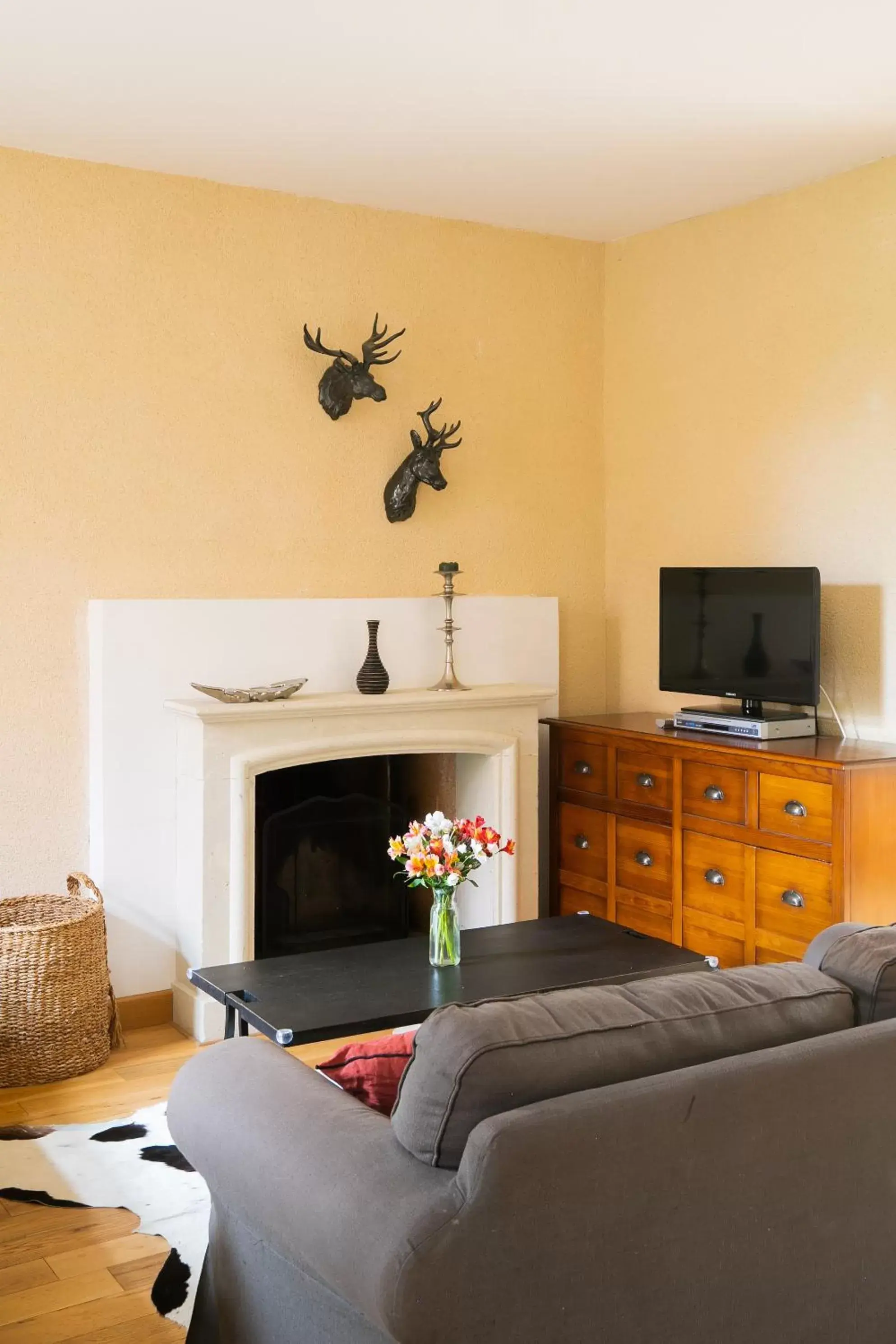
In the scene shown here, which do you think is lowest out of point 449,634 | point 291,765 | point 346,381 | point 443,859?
point 443,859

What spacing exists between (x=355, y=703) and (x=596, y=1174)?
2.75 m

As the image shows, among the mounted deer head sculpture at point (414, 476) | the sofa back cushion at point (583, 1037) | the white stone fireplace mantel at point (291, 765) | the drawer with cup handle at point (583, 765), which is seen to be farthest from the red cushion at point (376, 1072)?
the mounted deer head sculpture at point (414, 476)

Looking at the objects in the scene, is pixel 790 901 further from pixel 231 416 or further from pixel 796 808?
pixel 231 416

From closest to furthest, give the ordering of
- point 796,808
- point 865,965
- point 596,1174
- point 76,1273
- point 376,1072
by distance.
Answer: point 596,1174, point 865,965, point 376,1072, point 76,1273, point 796,808

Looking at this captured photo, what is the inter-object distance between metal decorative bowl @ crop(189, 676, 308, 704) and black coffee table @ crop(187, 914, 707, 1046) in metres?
1.05

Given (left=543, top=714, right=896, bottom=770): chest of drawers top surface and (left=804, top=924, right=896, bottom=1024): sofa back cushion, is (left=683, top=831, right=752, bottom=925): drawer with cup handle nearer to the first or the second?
(left=543, top=714, right=896, bottom=770): chest of drawers top surface

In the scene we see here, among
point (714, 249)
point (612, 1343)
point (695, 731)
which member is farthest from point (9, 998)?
point (714, 249)

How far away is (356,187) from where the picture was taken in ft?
14.3

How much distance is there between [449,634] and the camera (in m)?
4.65

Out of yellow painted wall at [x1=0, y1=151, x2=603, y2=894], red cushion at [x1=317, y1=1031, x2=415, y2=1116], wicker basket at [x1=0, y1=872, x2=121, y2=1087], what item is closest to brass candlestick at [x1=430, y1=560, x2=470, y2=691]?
yellow painted wall at [x1=0, y1=151, x2=603, y2=894]

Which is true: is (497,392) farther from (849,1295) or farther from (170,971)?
(849,1295)

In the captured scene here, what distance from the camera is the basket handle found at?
3.96 metres

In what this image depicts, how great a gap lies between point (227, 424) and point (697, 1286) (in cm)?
329

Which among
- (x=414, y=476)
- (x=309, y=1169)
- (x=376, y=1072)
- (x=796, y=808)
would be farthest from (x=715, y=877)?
(x=309, y=1169)
